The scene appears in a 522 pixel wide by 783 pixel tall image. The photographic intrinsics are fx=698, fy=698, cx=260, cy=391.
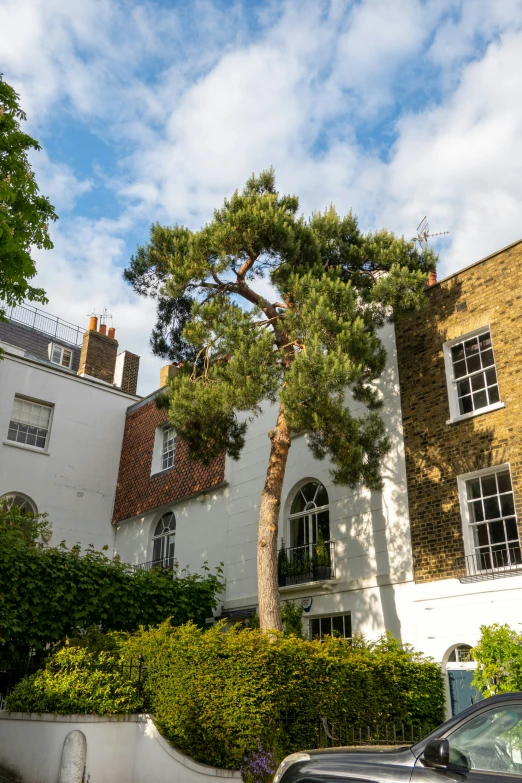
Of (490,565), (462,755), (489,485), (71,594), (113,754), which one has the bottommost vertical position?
(113,754)

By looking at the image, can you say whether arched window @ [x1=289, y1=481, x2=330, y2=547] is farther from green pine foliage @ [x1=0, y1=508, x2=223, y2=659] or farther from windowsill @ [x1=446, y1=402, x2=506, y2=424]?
windowsill @ [x1=446, y1=402, x2=506, y2=424]

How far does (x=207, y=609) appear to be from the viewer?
61.4 feet

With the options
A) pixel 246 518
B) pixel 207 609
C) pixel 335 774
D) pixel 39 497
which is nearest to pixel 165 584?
pixel 207 609

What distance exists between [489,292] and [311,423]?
5.08 m

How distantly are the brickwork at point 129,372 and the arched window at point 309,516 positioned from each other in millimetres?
12607

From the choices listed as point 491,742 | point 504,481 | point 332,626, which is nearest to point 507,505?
point 504,481

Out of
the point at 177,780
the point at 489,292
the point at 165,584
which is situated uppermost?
the point at 489,292

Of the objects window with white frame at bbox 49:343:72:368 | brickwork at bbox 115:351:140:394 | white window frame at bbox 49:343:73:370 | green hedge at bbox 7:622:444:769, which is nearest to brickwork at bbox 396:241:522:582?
green hedge at bbox 7:622:444:769

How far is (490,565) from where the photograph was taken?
13367mm

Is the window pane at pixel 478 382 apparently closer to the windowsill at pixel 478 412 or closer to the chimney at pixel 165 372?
the windowsill at pixel 478 412

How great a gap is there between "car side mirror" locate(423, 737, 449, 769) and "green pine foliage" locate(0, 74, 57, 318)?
10.4 m

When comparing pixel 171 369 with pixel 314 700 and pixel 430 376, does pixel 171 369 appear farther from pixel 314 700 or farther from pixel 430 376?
pixel 314 700

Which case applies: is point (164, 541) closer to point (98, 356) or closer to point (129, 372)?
point (98, 356)

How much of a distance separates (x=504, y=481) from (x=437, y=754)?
33.0ft
